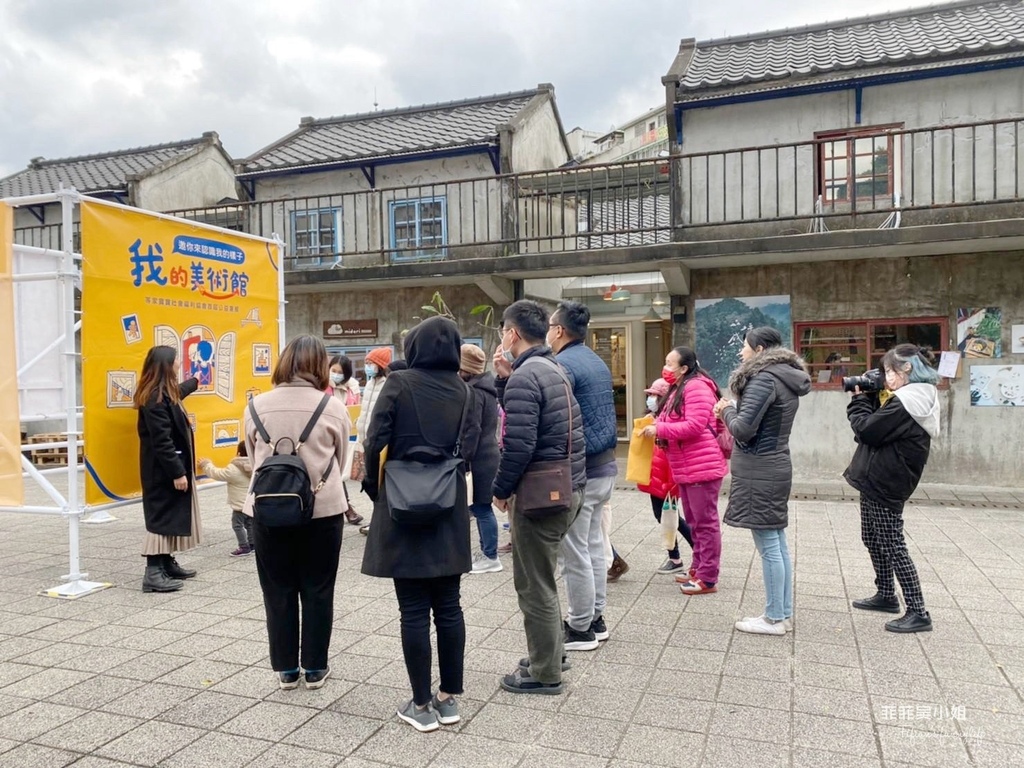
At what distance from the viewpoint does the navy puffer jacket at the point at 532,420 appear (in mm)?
3549

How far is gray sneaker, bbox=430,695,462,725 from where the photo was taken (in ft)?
11.0

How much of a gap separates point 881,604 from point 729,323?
6492 millimetres

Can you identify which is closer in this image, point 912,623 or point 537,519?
point 537,519

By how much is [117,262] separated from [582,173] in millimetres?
7913

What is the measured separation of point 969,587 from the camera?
17.9 feet

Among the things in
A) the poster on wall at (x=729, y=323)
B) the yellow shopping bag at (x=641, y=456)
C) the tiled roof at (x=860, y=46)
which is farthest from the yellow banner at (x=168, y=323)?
the tiled roof at (x=860, y=46)

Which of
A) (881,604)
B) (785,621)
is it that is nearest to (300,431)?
(785,621)

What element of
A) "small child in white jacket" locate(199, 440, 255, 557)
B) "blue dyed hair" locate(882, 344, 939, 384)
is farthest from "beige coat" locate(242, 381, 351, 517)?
"blue dyed hair" locate(882, 344, 939, 384)

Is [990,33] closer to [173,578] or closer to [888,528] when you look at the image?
[888,528]

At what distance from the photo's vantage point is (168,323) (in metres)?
6.12

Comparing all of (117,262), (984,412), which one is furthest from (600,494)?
(984,412)

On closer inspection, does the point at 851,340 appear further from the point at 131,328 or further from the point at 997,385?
the point at 131,328

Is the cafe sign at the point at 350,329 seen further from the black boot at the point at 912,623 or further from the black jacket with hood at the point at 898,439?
the black boot at the point at 912,623

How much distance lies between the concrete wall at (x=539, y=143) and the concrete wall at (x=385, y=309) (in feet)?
8.18
